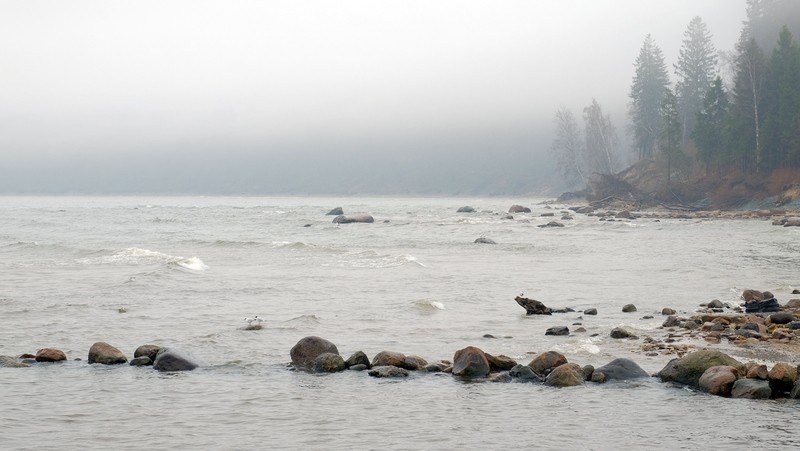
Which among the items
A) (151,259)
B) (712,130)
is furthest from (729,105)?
(151,259)

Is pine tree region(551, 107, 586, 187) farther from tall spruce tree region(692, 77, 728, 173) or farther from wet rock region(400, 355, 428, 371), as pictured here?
wet rock region(400, 355, 428, 371)

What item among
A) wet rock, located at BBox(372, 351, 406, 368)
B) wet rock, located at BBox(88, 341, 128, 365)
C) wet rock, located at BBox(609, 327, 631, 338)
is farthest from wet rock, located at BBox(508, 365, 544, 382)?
wet rock, located at BBox(88, 341, 128, 365)

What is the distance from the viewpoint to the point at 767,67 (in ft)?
249

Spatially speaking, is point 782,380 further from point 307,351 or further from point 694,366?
point 307,351

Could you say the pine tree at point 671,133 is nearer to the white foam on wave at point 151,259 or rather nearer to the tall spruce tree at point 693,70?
the tall spruce tree at point 693,70

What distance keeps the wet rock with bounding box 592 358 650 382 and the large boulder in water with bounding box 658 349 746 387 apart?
365mm

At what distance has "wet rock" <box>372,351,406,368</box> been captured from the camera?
517 inches

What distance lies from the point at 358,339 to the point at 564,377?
564 cm

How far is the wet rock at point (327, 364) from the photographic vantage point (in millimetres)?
13078

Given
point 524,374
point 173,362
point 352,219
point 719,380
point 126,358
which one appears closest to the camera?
point 719,380

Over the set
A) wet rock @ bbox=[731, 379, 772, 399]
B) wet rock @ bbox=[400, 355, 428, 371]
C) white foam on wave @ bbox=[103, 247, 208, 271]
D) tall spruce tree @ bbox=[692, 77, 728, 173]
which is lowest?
white foam on wave @ bbox=[103, 247, 208, 271]

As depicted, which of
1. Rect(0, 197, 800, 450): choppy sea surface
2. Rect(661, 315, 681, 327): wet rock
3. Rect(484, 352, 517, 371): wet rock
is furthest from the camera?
Rect(661, 315, 681, 327): wet rock

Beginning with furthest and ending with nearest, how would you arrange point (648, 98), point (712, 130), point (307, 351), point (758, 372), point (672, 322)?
point (648, 98)
point (712, 130)
point (672, 322)
point (307, 351)
point (758, 372)

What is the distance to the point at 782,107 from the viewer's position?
71.2 metres
